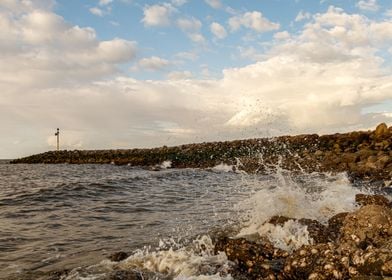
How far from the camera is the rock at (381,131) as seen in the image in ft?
97.1

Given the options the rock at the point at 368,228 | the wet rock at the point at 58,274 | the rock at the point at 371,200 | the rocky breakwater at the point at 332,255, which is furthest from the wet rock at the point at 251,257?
the rock at the point at 371,200

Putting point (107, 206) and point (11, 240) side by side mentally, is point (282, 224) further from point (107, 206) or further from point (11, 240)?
point (107, 206)

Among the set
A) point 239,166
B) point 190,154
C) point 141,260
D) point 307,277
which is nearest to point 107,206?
point 141,260

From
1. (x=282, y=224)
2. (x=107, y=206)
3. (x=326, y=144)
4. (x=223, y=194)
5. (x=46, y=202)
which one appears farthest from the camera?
(x=326, y=144)

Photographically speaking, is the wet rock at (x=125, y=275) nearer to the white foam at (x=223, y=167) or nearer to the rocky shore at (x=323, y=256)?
the rocky shore at (x=323, y=256)

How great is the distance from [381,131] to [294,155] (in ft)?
20.6

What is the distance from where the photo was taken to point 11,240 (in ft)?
28.6

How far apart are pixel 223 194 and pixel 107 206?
187 inches

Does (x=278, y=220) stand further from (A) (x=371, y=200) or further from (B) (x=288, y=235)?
(A) (x=371, y=200)

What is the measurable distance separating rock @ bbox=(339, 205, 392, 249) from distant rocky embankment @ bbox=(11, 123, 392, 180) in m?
10.8

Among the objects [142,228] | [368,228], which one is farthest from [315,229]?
[142,228]

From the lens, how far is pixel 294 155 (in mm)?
31281

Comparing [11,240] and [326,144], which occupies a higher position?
[326,144]

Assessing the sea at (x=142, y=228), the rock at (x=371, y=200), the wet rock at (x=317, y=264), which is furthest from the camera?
the rock at (x=371, y=200)
